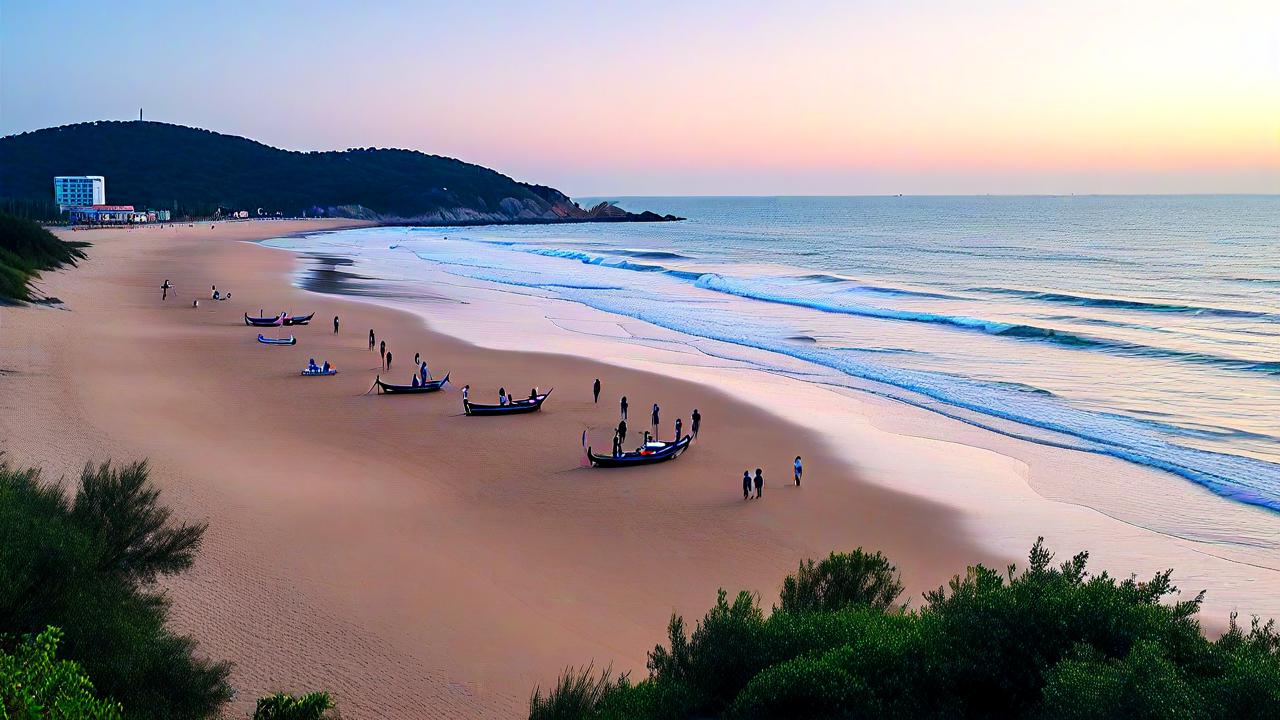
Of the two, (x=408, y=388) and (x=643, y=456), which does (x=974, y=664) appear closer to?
(x=643, y=456)

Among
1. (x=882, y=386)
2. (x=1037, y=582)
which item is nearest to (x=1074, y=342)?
(x=882, y=386)

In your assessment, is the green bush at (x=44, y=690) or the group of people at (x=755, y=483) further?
the group of people at (x=755, y=483)

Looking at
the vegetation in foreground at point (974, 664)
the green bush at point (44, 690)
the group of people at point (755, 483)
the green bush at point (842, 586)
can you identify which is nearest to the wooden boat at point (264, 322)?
the group of people at point (755, 483)

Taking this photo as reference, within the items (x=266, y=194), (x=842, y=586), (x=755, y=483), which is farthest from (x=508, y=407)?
(x=266, y=194)

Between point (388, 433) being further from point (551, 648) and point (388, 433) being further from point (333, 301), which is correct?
point (333, 301)

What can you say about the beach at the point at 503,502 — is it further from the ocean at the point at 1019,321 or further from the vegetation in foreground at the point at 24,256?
the vegetation in foreground at the point at 24,256
